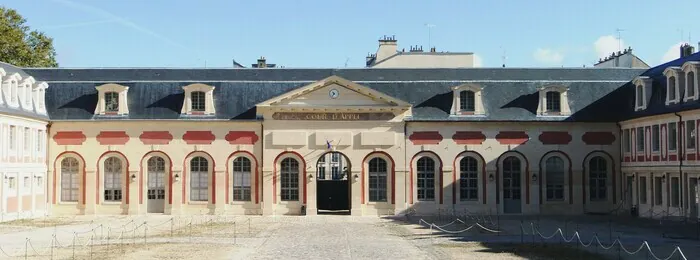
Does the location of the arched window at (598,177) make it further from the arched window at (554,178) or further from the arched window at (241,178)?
the arched window at (241,178)

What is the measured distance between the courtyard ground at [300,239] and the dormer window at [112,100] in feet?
19.3

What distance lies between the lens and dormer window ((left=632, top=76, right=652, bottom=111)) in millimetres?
43594

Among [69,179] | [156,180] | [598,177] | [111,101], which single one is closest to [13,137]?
[69,179]

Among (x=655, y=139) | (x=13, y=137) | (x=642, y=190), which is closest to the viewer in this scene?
(x=13, y=137)

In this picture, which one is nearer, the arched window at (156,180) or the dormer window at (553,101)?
the arched window at (156,180)

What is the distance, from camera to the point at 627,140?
45.9 m

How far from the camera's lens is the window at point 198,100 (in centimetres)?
4681

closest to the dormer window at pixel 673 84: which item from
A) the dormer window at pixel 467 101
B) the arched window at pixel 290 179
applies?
the dormer window at pixel 467 101

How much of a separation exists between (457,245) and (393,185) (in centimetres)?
1701

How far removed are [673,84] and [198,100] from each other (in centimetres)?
2113

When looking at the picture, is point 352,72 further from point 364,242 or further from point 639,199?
point 364,242

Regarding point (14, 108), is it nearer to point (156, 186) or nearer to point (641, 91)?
point (156, 186)

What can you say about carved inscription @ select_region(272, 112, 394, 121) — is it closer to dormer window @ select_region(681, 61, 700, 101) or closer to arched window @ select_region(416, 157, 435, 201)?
arched window @ select_region(416, 157, 435, 201)

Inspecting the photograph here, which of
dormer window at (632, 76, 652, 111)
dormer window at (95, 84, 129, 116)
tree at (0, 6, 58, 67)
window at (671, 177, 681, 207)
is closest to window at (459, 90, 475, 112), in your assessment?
dormer window at (632, 76, 652, 111)
